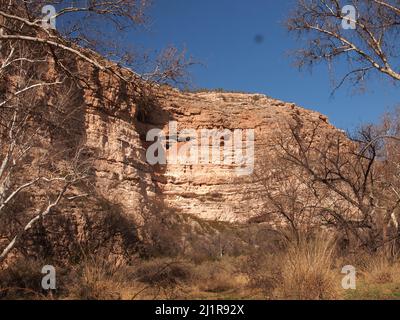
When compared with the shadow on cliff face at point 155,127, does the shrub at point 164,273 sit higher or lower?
lower

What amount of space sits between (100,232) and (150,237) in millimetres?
5391

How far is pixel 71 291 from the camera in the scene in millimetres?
6113

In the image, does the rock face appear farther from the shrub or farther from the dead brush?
the dead brush

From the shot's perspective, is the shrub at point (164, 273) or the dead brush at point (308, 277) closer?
the dead brush at point (308, 277)

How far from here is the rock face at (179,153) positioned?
79.5 ft

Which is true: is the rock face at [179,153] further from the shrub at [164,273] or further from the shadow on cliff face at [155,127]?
the shrub at [164,273]

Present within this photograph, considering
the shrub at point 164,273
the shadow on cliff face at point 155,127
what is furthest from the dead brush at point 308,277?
the shadow on cliff face at point 155,127

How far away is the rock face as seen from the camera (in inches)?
953

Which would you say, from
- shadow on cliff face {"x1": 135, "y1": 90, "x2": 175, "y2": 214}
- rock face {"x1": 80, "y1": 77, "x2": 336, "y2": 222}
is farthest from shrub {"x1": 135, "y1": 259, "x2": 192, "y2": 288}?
shadow on cliff face {"x1": 135, "y1": 90, "x2": 175, "y2": 214}

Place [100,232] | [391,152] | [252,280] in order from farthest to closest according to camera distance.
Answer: [391,152], [100,232], [252,280]

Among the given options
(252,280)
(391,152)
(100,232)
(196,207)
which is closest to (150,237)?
(100,232)

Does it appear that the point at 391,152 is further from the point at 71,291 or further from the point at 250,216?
the point at 71,291

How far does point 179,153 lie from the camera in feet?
101

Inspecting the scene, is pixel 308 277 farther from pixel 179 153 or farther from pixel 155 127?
pixel 155 127
